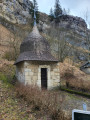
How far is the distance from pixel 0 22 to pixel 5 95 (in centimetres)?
2573

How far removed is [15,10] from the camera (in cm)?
3250

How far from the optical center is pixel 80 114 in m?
2.25

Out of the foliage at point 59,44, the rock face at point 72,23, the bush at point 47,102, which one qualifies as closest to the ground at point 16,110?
the bush at point 47,102

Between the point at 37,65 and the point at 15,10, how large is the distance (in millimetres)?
30651

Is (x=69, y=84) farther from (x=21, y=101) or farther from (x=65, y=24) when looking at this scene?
(x=65, y=24)

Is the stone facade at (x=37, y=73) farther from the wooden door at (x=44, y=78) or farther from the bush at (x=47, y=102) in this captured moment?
the bush at (x=47, y=102)

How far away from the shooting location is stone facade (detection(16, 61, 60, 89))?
287 inches

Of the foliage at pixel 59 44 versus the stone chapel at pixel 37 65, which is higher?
the foliage at pixel 59 44

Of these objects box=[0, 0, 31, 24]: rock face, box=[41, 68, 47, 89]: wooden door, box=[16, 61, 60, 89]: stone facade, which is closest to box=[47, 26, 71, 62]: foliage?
box=[41, 68, 47, 89]: wooden door

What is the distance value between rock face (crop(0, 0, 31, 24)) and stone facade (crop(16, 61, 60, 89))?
2614cm

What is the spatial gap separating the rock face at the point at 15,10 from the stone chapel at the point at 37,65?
80.4ft

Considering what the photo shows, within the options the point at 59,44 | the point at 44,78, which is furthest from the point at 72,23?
the point at 44,78

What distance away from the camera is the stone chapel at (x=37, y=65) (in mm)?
7402

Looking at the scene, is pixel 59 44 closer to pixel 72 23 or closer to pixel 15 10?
pixel 15 10
